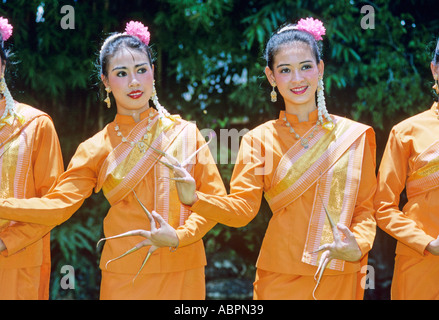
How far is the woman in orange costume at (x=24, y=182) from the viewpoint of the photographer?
3350 mm

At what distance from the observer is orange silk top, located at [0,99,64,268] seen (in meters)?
3.33

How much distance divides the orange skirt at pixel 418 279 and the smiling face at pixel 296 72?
2.93 ft

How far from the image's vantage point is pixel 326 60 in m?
4.84

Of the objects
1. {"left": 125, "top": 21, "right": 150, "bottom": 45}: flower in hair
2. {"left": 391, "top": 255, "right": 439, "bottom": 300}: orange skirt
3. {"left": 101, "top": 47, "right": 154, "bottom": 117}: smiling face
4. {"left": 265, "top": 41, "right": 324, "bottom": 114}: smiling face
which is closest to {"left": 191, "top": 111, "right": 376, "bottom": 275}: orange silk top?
{"left": 265, "top": 41, "right": 324, "bottom": 114}: smiling face

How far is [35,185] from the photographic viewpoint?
11.4 ft

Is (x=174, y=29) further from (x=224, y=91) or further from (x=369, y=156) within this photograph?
(x=369, y=156)

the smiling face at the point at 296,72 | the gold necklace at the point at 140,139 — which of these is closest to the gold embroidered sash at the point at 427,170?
the smiling face at the point at 296,72

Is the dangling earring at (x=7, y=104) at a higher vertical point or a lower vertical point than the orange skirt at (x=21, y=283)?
higher

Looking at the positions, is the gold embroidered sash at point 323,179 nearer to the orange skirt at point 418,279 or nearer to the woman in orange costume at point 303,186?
the woman in orange costume at point 303,186

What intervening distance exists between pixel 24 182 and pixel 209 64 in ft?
6.53

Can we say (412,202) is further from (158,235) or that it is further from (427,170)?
(158,235)

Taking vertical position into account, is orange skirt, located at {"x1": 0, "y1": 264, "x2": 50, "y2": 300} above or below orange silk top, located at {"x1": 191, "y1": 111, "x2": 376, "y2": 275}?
below

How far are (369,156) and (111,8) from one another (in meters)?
2.58

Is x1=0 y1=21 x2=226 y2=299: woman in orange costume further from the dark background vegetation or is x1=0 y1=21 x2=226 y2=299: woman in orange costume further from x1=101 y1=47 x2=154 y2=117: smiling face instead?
the dark background vegetation
